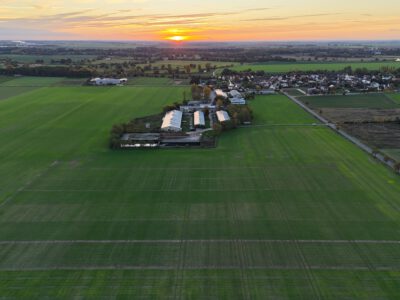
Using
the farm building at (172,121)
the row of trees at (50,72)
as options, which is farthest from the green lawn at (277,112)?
the row of trees at (50,72)

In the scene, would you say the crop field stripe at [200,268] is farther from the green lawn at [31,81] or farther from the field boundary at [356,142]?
the green lawn at [31,81]

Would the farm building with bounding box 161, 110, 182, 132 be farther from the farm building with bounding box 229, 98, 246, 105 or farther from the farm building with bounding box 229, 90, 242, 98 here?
the farm building with bounding box 229, 90, 242, 98

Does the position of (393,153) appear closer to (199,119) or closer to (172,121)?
(199,119)

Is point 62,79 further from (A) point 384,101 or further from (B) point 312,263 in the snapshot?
(B) point 312,263

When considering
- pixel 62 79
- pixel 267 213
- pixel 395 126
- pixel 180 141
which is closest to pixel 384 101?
pixel 395 126

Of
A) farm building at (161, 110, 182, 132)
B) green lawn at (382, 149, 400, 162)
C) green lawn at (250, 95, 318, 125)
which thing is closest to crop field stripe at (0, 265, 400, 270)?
green lawn at (382, 149, 400, 162)

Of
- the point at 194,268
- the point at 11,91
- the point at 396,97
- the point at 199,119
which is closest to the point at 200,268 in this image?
the point at 194,268
